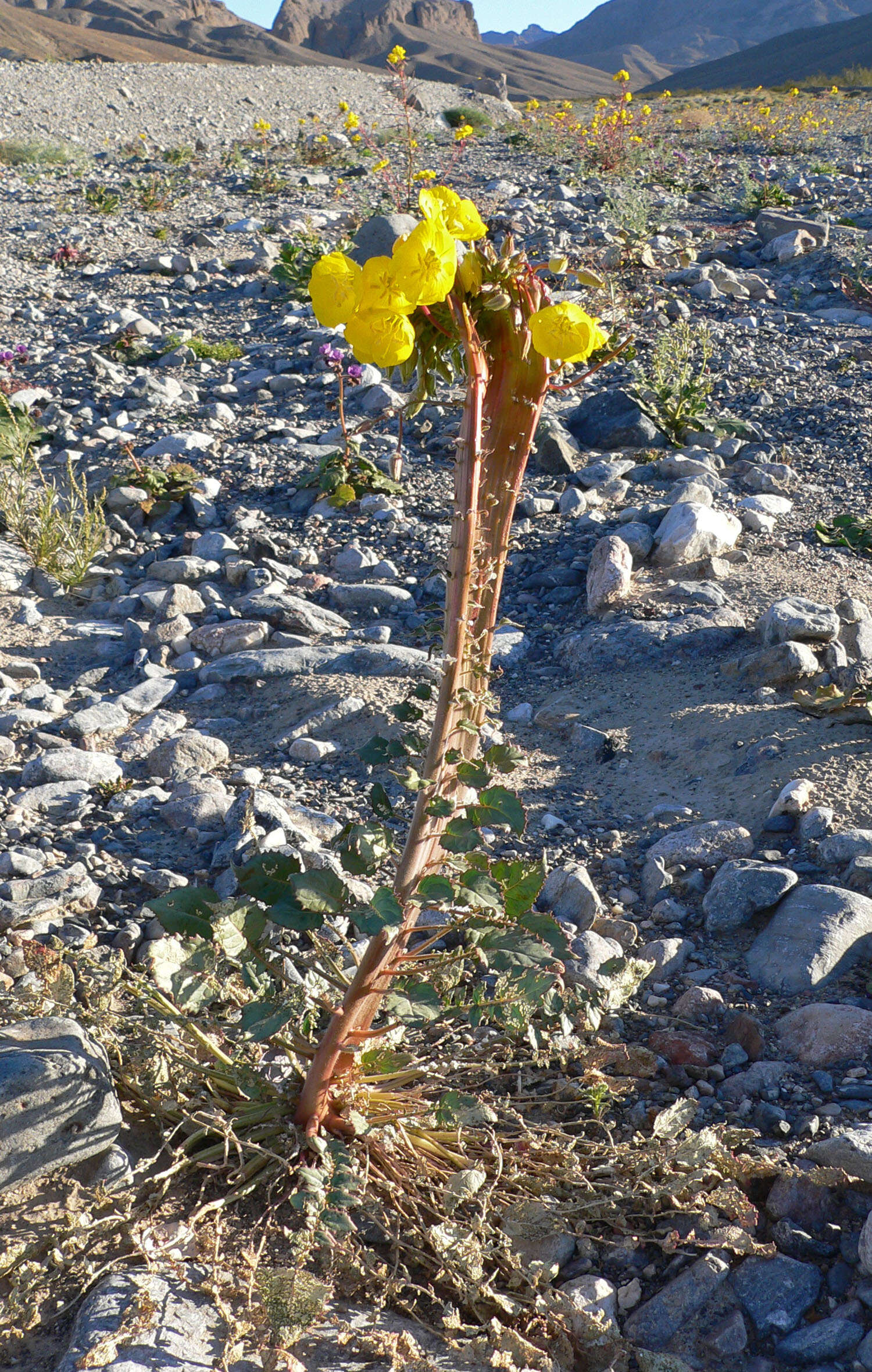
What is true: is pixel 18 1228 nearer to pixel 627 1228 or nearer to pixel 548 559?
pixel 627 1228

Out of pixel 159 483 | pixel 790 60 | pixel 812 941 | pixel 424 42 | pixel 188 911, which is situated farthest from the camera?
pixel 424 42

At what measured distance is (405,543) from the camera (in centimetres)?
521

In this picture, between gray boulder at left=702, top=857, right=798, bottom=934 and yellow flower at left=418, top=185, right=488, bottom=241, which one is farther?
Result: gray boulder at left=702, top=857, right=798, bottom=934

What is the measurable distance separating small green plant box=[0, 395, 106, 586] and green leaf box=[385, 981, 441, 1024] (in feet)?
12.2

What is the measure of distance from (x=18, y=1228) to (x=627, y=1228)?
1.10 m

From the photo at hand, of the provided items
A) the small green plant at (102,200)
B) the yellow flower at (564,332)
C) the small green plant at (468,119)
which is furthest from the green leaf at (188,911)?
the small green plant at (468,119)

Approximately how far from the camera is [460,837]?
1.58 m

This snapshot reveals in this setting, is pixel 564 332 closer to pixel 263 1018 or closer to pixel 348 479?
pixel 263 1018

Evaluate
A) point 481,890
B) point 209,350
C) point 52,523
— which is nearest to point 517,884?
point 481,890

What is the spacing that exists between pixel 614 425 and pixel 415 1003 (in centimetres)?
495

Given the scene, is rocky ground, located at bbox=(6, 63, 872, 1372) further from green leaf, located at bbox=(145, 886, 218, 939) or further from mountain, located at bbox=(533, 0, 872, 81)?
mountain, located at bbox=(533, 0, 872, 81)

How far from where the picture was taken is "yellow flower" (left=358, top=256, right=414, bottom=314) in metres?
1.35

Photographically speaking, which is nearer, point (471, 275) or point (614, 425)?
point (471, 275)

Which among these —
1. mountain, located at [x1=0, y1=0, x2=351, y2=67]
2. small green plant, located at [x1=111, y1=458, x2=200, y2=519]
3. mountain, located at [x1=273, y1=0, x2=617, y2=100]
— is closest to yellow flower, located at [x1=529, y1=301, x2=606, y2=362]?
small green plant, located at [x1=111, y1=458, x2=200, y2=519]
